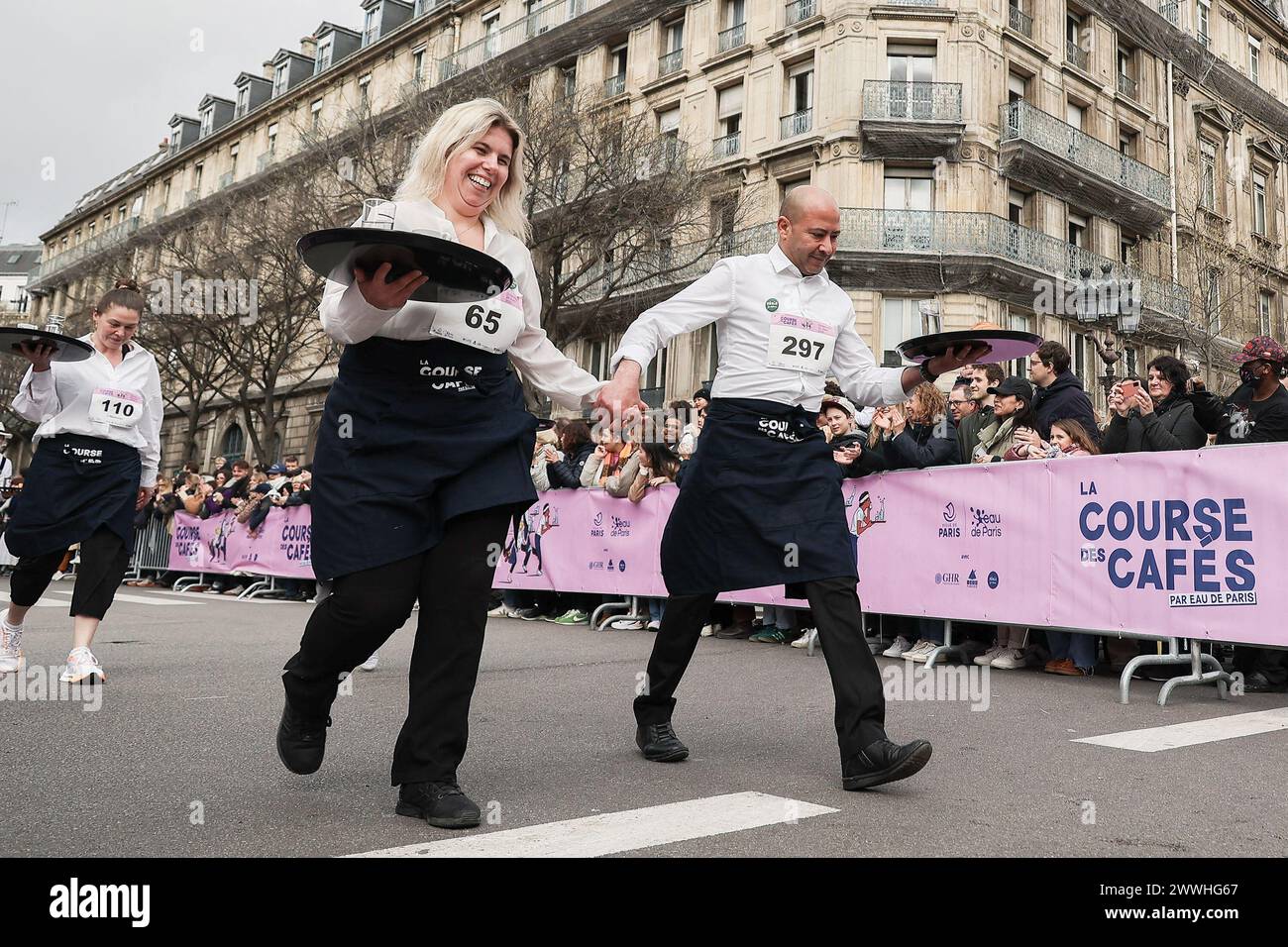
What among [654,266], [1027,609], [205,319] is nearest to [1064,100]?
[654,266]

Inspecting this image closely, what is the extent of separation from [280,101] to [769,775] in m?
48.9

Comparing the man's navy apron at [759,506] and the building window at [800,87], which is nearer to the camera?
the man's navy apron at [759,506]

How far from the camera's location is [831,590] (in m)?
3.95

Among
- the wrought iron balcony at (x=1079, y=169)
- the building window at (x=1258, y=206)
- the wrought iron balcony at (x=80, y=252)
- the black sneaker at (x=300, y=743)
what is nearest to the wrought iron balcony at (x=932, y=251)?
the wrought iron balcony at (x=1079, y=169)

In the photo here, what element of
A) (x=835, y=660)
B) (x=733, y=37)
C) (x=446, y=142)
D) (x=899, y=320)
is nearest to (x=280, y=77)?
(x=733, y=37)

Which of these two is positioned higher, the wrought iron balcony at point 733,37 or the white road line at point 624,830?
the wrought iron balcony at point 733,37

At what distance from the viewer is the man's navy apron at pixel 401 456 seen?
3260 millimetres

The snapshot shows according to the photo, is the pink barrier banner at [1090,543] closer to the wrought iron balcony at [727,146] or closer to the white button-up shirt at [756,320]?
the white button-up shirt at [756,320]

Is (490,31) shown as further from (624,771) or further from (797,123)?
(624,771)

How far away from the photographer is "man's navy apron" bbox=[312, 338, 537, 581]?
3260mm

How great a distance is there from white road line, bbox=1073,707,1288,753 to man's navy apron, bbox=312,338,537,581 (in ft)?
10.1

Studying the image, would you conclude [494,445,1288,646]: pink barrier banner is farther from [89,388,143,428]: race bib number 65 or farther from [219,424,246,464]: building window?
[219,424,246,464]: building window

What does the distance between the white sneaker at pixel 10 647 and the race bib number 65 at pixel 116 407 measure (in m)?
1.48

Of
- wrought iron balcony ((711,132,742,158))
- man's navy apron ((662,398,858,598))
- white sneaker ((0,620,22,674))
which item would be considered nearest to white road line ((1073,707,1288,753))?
man's navy apron ((662,398,858,598))
